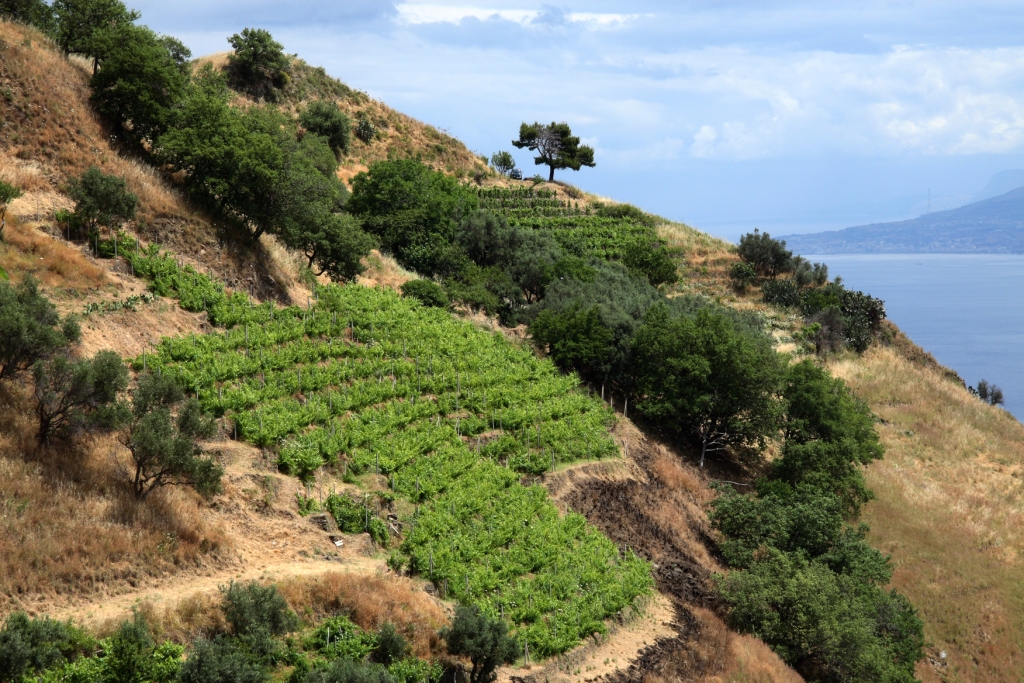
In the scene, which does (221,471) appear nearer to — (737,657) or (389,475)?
(389,475)

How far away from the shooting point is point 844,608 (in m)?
24.4

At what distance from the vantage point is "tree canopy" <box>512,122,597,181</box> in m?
80.8

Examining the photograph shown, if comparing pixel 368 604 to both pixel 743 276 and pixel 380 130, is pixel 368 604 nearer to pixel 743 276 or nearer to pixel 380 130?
pixel 743 276

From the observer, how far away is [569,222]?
65625 millimetres

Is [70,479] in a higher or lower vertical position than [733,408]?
lower

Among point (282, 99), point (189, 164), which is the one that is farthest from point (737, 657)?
point (282, 99)

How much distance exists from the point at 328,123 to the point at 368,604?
164 feet

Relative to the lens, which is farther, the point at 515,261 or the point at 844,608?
the point at 515,261

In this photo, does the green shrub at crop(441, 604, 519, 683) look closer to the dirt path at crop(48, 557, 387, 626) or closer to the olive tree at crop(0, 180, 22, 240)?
the dirt path at crop(48, 557, 387, 626)

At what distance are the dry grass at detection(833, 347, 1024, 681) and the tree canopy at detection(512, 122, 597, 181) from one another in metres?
35.6

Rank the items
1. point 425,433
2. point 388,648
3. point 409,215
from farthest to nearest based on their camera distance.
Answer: point 409,215
point 425,433
point 388,648

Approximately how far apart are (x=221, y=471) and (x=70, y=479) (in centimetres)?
282

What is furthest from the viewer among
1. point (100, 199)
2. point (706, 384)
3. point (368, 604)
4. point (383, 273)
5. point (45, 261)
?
point (383, 273)

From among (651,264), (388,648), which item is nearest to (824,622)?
(388,648)
